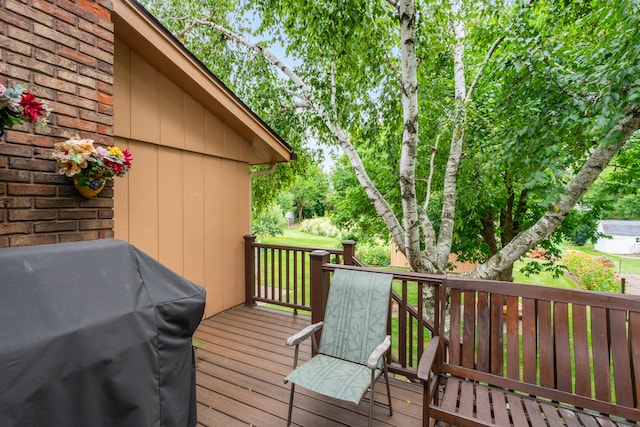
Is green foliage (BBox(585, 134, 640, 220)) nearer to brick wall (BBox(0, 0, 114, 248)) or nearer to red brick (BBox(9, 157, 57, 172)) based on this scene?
brick wall (BBox(0, 0, 114, 248))

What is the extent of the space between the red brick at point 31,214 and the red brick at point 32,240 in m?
0.12

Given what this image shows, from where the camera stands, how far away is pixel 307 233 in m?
21.6

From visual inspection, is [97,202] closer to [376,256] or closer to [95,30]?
[95,30]

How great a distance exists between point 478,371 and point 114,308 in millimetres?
2305

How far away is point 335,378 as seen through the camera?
214cm

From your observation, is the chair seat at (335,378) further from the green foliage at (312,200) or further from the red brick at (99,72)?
the green foliage at (312,200)

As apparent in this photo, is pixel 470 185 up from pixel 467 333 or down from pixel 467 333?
up

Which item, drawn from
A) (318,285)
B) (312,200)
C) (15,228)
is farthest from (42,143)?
(312,200)

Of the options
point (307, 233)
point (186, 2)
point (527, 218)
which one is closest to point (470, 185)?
point (527, 218)

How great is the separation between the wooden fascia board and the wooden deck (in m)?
2.83

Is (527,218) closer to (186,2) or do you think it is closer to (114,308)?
(114,308)

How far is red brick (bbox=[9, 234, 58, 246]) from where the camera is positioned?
185 cm

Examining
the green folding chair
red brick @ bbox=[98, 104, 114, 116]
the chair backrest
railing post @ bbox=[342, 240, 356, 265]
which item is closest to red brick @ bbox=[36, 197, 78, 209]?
red brick @ bbox=[98, 104, 114, 116]

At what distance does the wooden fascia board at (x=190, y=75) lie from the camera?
2.85m
